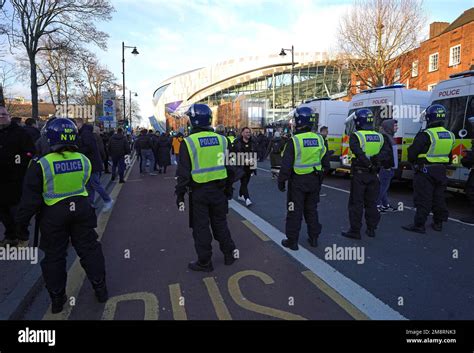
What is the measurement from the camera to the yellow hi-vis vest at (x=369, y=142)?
538cm

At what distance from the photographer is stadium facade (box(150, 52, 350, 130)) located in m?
54.0

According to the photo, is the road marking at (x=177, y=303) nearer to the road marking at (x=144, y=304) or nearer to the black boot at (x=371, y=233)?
the road marking at (x=144, y=304)

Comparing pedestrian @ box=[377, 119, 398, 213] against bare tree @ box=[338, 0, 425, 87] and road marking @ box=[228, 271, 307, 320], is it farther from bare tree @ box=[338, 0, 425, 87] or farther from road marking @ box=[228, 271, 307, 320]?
bare tree @ box=[338, 0, 425, 87]

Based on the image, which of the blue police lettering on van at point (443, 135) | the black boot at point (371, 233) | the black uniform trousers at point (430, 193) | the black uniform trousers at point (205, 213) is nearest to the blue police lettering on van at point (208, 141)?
the black uniform trousers at point (205, 213)

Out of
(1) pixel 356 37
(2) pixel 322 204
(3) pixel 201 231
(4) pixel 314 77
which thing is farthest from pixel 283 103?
(3) pixel 201 231

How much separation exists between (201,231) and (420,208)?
11.9 feet

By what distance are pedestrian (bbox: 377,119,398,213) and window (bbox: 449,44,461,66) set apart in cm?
2575

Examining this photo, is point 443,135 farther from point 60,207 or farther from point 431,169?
point 60,207

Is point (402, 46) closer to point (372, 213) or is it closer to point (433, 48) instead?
point (433, 48)

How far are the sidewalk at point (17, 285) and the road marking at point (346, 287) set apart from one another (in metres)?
2.98

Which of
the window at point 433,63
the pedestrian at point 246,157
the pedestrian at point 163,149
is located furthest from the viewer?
the window at point 433,63

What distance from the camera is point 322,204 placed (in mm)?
7859

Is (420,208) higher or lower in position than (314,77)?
lower
